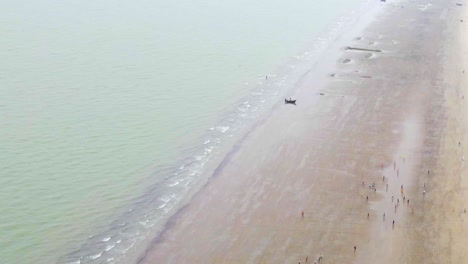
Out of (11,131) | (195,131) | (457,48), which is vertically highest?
(11,131)

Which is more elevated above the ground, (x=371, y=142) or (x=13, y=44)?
(x=13, y=44)

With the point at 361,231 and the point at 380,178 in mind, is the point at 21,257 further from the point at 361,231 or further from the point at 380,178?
the point at 380,178

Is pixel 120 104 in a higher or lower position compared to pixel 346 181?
higher

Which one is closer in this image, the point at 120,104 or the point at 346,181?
the point at 346,181

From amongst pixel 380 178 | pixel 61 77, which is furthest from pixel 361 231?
pixel 61 77
